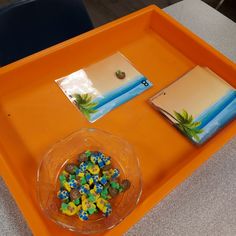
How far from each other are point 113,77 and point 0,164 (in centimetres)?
38

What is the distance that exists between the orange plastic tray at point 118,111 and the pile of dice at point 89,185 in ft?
0.17

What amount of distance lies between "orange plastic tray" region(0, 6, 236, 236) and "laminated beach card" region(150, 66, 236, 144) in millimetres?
25

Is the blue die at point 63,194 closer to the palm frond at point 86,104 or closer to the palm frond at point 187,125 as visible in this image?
the palm frond at point 86,104

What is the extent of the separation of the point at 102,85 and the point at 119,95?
57 millimetres

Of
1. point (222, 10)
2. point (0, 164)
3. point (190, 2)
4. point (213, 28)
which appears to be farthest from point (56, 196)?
point (222, 10)

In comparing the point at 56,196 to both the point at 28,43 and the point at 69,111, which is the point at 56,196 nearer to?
the point at 69,111

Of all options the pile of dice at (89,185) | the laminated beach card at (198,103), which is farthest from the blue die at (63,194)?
the laminated beach card at (198,103)

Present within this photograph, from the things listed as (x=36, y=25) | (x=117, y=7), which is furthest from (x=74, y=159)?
(x=117, y=7)

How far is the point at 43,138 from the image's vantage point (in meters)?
0.65

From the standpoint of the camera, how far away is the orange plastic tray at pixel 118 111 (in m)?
0.56

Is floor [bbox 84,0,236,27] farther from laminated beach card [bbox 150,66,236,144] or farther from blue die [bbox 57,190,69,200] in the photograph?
blue die [bbox 57,190,69,200]

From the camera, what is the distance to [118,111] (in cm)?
71

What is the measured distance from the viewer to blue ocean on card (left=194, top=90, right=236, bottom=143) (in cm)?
66

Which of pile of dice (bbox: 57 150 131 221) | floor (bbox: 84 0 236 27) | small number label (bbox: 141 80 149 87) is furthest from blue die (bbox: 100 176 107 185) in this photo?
floor (bbox: 84 0 236 27)
